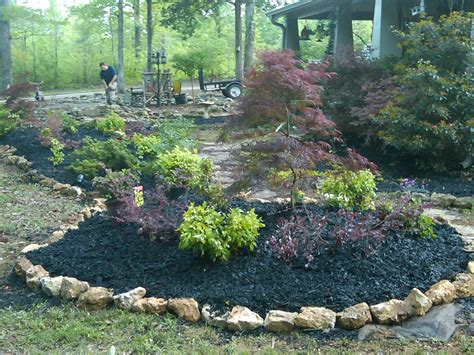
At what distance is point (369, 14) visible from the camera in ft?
63.4

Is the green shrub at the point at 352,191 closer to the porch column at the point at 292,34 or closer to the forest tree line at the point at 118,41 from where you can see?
the porch column at the point at 292,34

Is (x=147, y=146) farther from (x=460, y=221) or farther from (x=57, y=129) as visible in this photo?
(x=460, y=221)

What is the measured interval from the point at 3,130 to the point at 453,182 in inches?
337

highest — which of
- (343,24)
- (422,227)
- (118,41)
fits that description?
(343,24)

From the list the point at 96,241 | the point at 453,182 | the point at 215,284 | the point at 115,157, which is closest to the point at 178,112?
the point at 115,157

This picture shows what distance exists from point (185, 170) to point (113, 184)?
2.84ft

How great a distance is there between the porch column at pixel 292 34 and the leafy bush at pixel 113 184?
14.4m

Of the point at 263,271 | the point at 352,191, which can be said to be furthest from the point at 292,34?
the point at 263,271

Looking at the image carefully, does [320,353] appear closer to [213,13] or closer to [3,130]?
[3,130]

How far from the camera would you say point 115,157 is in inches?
308

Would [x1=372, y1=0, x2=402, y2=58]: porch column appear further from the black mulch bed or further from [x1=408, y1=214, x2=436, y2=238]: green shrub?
the black mulch bed

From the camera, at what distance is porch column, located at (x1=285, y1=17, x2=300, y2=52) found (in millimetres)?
19953

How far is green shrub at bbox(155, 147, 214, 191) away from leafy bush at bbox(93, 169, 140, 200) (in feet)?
1.28

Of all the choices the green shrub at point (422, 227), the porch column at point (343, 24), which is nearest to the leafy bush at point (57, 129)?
the green shrub at point (422, 227)
